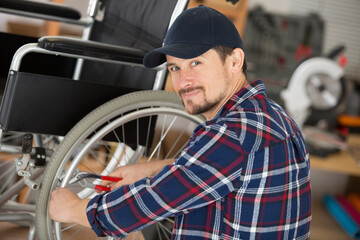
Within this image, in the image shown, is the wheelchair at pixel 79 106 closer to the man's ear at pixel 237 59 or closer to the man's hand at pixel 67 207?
the man's hand at pixel 67 207

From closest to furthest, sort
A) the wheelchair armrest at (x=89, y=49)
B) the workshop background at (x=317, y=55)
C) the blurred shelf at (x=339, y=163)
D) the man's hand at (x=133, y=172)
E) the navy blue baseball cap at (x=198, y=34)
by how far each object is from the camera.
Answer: the navy blue baseball cap at (x=198, y=34)
the wheelchair armrest at (x=89, y=49)
the man's hand at (x=133, y=172)
the blurred shelf at (x=339, y=163)
the workshop background at (x=317, y=55)

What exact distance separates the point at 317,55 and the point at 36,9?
199cm

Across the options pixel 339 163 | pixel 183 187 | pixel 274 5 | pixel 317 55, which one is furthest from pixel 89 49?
pixel 274 5

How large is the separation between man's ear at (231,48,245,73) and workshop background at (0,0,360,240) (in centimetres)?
111

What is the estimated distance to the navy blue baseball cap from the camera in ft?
3.44

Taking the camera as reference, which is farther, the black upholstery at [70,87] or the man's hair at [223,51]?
the black upholstery at [70,87]

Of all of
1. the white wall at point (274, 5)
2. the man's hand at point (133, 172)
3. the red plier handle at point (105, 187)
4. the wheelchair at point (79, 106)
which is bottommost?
the red plier handle at point (105, 187)

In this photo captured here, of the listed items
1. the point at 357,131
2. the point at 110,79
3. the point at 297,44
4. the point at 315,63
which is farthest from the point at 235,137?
the point at 297,44

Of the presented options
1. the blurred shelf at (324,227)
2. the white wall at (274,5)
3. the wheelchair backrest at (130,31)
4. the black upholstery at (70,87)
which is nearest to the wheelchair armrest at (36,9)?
the wheelchair backrest at (130,31)

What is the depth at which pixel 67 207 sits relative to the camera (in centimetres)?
116

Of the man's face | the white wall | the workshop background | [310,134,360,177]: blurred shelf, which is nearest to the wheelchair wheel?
the man's face

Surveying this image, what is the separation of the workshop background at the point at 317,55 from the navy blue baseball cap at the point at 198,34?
1.04m

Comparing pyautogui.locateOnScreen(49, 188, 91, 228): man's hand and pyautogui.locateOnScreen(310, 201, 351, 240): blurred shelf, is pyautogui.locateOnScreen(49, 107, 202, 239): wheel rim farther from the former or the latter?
pyautogui.locateOnScreen(310, 201, 351, 240): blurred shelf

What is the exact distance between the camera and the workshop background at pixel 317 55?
2.49 m
